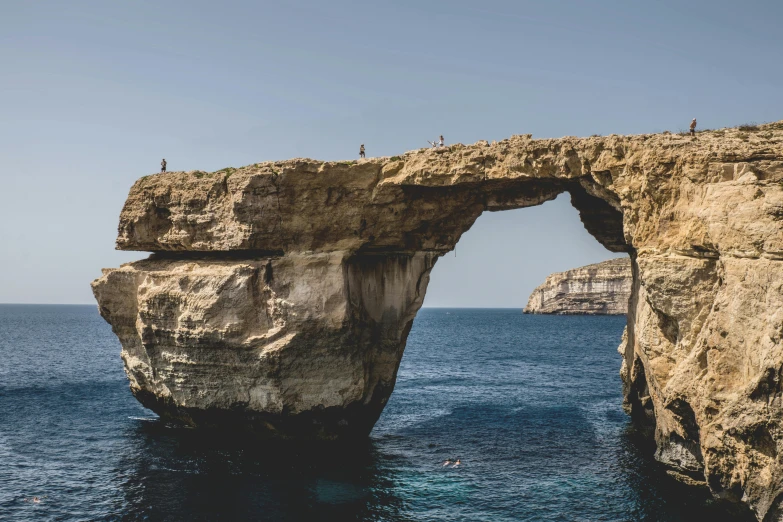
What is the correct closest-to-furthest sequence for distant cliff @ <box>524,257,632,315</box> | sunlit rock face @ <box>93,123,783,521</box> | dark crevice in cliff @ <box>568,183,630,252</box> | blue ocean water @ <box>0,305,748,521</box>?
1. sunlit rock face @ <box>93,123,783,521</box>
2. blue ocean water @ <box>0,305,748,521</box>
3. dark crevice in cliff @ <box>568,183,630,252</box>
4. distant cliff @ <box>524,257,632,315</box>

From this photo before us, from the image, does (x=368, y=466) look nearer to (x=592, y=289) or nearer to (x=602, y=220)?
(x=602, y=220)

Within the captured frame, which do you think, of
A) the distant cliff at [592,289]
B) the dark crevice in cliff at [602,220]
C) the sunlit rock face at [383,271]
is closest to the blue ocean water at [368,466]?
the sunlit rock face at [383,271]

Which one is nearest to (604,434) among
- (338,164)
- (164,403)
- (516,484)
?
(516,484)

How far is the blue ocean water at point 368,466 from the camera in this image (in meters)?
21.5

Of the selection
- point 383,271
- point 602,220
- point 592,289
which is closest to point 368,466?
point 383,271

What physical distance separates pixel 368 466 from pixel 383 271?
9150mm

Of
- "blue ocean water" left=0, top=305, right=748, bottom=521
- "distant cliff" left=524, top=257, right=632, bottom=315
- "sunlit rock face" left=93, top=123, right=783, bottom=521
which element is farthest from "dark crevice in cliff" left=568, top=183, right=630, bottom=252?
"distant cliff" left=524, top=257, right=632, bottom=315

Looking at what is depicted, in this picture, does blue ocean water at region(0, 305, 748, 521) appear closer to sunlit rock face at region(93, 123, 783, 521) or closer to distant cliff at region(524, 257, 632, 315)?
sunlit rock face at region(93, 123, 783, 521)

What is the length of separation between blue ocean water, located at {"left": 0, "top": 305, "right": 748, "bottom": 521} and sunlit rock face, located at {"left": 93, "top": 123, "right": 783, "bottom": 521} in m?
1.75

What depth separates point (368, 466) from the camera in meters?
25.8

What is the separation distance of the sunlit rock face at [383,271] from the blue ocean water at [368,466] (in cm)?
175

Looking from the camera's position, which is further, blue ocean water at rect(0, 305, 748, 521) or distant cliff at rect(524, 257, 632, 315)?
distant cliff at rect(524, 257, 632, 315)

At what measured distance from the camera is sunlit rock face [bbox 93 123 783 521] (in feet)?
61.6

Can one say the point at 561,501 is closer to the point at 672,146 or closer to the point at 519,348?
the point at 672,146
